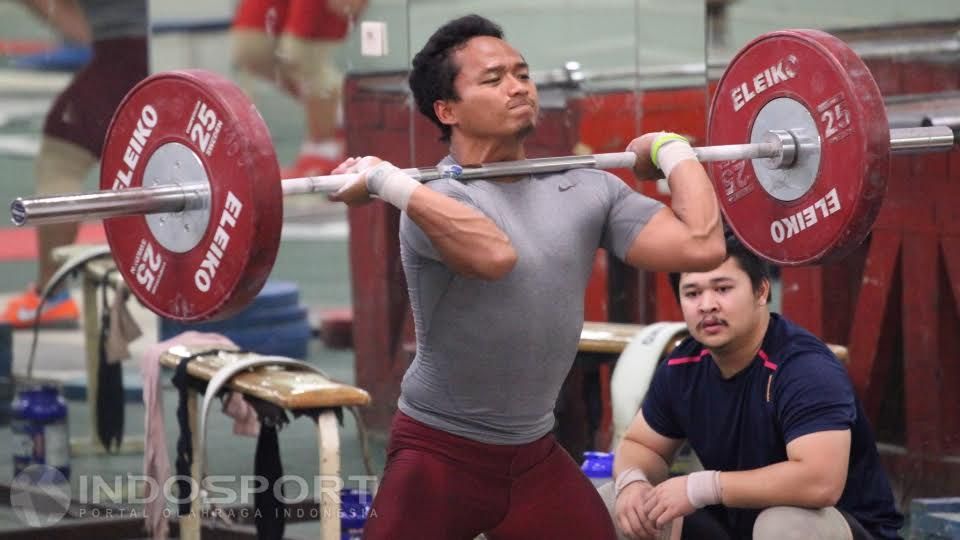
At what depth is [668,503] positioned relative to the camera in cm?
360

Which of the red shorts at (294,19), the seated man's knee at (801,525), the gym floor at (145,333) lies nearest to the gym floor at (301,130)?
the gym floor at (145,333)

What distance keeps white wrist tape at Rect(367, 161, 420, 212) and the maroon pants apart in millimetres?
443

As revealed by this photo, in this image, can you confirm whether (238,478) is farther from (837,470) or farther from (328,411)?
(837,470)

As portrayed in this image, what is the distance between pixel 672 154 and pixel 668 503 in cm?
78

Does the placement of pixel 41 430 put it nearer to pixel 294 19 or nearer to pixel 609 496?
pixel 609 496

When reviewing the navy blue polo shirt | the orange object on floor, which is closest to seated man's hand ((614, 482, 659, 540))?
the navy blue polo shirt

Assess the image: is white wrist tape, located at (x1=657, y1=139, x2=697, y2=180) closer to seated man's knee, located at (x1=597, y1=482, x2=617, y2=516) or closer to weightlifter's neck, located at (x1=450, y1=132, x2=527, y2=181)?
weightlifter's neck, located at (x1=450, y1=132, x2=527, y2=181)

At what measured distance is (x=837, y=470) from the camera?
351 centimetres

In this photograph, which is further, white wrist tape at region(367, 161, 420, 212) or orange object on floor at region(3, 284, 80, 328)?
orange object on floor at region(3, 284, 80, 328)

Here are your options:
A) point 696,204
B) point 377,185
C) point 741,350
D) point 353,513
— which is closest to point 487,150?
point 377,185

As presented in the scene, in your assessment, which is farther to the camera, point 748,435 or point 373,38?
point 373,38

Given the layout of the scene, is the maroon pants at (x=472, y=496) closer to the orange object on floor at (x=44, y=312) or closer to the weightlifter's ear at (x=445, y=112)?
the weightlifter's ear at (x=445, y=112)

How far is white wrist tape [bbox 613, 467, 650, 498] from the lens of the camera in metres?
3.74

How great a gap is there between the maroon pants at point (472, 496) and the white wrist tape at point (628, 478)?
1.68 ft
